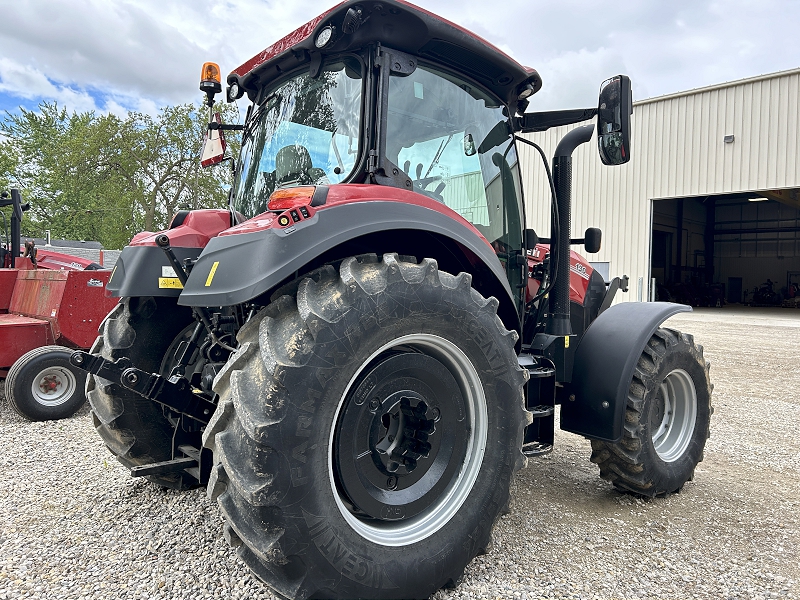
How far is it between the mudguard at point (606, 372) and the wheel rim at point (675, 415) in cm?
47

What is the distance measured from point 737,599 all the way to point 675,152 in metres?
19.6

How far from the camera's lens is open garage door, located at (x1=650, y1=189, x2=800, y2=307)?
99.8ft

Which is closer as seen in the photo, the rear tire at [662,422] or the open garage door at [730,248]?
the rear tire at [662,422]

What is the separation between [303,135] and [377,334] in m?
1.24

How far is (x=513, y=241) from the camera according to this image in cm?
331

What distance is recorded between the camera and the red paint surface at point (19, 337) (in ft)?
18.1

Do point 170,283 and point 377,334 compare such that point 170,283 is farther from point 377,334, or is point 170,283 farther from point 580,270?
point 580,270

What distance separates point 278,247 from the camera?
6.40 ft

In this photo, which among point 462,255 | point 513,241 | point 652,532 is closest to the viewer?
point 462,255

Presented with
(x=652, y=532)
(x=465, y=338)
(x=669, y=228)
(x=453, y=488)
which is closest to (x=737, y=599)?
(x=652, y=532)

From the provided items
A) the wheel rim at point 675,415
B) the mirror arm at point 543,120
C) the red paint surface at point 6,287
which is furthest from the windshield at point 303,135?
the red paint surface at point 6,287

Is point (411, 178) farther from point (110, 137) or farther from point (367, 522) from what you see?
point (110, 137)

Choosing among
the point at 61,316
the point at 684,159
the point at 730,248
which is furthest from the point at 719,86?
the point at 61,316

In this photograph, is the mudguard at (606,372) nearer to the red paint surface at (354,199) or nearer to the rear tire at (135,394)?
the red paint surface at (354,199)
